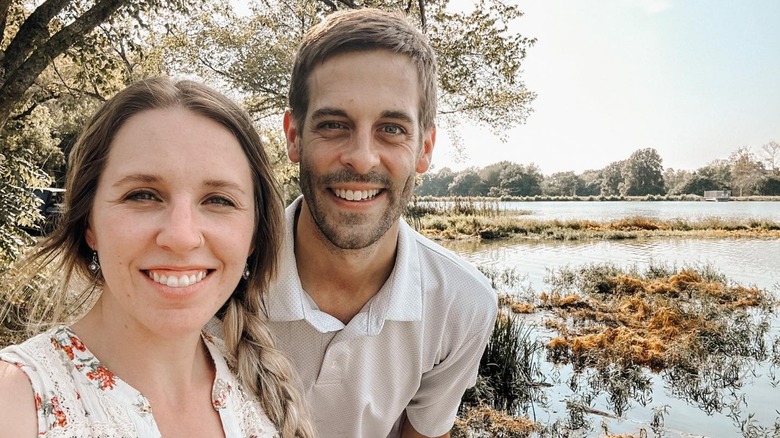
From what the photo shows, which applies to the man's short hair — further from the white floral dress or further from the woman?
the white floral dress

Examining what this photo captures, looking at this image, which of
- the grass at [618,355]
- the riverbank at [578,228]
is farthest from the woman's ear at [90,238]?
the riverbank at [578,228]

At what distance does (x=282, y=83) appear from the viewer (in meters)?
15.5

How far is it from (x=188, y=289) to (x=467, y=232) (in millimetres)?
22683

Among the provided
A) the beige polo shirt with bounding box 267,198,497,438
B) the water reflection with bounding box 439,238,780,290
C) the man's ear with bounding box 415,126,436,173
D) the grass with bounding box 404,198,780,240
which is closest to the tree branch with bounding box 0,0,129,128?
the beige polo shirt with bounding box 267,198,497,438

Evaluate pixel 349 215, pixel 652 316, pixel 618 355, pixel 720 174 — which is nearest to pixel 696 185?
pixel 720 174

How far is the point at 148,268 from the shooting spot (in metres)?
1.36

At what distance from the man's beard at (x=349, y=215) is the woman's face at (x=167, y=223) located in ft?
2.32

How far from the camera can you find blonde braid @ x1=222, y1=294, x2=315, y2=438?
1808mm

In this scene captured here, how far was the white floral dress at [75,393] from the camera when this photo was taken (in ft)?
4.03

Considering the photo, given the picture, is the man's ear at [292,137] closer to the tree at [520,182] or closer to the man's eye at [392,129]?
the man's eye at [392,129]

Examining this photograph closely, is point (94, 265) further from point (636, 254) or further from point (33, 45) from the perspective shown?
point (636, 254)

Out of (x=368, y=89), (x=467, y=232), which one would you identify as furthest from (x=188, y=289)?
(x=467, y=232)

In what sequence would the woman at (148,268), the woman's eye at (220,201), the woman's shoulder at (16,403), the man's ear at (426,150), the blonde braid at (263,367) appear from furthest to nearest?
the man's ear at (426,150) → the blonde braid at (263,367) → the woman's eye at (220,201) → the woman at (148,268) → the woman's shoulder at (16,403)

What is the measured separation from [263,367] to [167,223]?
2.38ft
